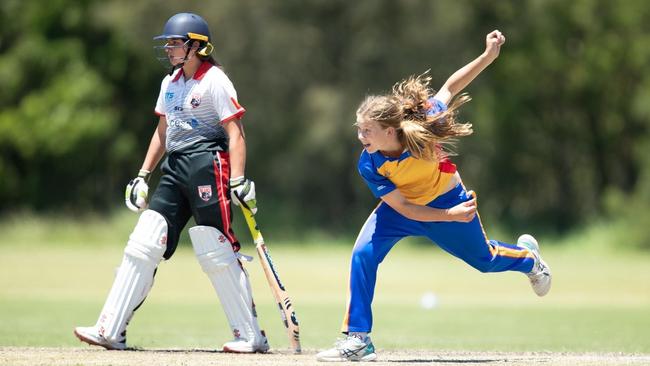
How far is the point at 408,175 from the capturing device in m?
7.39

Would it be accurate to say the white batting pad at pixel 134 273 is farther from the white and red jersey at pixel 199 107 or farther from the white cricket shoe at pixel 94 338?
the white and red jersey at pixel 199 107

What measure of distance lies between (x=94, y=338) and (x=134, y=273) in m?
0.54

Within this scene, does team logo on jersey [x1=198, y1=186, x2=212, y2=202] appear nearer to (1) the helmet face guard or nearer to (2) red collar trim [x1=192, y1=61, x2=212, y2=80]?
(2) red collar trim [x1=192, y1=61, x2=212, y2=80]

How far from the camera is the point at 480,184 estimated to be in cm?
3844

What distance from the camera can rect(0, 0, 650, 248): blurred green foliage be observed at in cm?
3247

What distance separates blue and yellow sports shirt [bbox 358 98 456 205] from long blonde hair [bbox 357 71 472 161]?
6 cm

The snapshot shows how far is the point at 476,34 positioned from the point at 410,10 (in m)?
4.56

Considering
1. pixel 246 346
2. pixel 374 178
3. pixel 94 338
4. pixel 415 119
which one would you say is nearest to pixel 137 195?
pixel 94 338

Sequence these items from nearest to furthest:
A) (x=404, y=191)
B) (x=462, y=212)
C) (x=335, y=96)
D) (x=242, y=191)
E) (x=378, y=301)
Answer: (x=462, y=212), (x=404, y=191), (x=242, y=191), (x=378, y=301), (x=335, y=96)

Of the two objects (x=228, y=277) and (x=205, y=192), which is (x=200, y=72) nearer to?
(x=205, y=192)

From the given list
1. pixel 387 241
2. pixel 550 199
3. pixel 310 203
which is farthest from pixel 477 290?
pixel 550 199

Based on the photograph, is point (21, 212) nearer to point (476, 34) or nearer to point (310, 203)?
point (310, 203)

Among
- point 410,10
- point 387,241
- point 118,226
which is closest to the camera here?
point 387,241

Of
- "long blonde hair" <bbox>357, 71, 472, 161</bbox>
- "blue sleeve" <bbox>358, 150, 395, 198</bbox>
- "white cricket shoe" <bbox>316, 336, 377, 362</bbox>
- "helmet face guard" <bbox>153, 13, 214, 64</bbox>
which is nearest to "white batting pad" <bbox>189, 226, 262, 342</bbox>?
"white cricket shoe" <bbox>316, 336, 377, 362</bbox>
